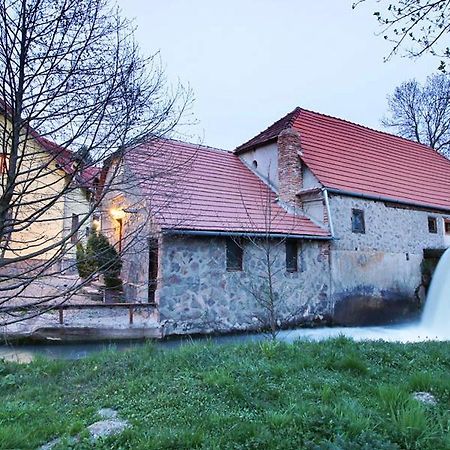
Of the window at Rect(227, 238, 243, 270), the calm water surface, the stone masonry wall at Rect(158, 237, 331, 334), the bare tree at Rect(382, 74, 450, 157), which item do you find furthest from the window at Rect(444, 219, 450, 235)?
the bare tree at Rect(382, 74, 450, 157)

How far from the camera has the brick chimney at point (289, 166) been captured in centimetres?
1234

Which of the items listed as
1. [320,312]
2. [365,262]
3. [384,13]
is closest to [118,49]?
[384,13]

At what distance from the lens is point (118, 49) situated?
332 centimetres

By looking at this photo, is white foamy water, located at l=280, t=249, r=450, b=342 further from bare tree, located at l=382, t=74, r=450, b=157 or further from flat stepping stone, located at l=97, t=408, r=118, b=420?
bare tree, located at l=382, t=74, r=450, b=157

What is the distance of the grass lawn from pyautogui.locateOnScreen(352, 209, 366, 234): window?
241 inches

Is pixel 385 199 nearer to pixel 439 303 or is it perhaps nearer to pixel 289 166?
pixel 289 166

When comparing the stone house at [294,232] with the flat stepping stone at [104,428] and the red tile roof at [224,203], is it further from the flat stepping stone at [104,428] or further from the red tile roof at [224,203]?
the flat stepping stone at [104,428]

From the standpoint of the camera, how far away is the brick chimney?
40.5ft

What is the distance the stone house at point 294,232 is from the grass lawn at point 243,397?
200cm

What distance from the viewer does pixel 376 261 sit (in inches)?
490

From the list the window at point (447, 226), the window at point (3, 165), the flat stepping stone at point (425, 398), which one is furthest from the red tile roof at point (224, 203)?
the window at point (447, 226)

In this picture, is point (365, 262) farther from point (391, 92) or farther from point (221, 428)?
point (391, 92)

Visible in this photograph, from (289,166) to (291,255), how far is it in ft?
9.34

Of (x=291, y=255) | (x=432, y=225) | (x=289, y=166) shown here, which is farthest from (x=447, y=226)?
(x=291, y=255)
